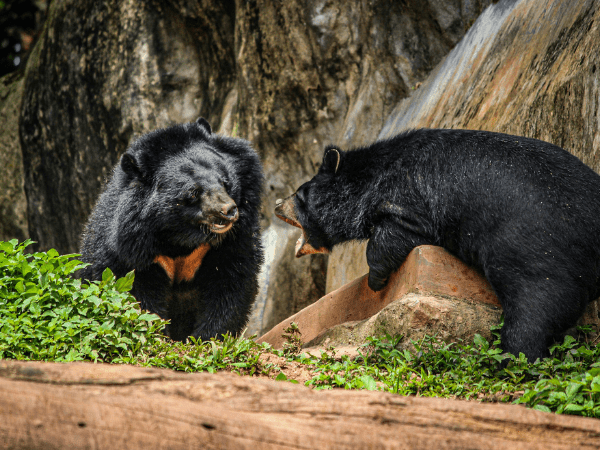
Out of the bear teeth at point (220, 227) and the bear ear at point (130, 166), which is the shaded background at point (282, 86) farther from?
the bear ear at point (130, 166)

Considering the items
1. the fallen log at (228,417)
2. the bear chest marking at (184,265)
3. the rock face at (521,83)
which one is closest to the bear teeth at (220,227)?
the bear chest marking at (184,265)

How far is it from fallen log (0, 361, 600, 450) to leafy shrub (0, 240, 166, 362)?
1.05m

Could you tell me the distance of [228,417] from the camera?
6.31 feet

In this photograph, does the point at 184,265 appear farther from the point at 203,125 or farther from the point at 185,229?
the point at 203,125

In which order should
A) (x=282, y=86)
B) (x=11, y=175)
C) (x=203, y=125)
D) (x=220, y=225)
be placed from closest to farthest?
1. (x=220, y=225)
2. (x=203, y=125)
3. (x=282, y=86)
4. (x=11, y=175)

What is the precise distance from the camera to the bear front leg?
3.93 meters

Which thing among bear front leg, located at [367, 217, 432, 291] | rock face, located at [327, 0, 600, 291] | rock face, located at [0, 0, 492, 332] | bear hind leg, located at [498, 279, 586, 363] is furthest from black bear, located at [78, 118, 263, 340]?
rock face, located at [0, 0, 492, 332]

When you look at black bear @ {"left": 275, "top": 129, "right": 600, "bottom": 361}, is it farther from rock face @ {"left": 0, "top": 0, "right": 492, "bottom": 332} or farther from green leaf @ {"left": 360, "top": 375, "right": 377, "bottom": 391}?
rock face @ {"left": 0, "top": 0, "right": 492, "bottom": 332}

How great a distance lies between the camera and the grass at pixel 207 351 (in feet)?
9.91

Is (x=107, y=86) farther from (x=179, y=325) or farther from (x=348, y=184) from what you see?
(x=348, y=184)

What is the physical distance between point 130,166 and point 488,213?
9.15 ft

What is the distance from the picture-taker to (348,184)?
4414mm

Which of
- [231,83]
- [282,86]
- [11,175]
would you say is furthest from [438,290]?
[11,175]

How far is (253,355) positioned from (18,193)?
9687 mm
